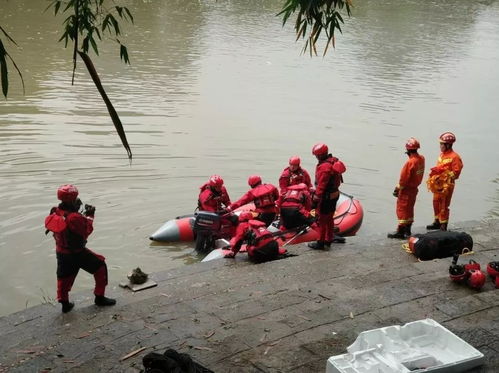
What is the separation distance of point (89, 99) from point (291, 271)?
37.0ft

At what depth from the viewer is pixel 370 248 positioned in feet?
25.6

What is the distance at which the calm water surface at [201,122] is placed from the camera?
10.2m

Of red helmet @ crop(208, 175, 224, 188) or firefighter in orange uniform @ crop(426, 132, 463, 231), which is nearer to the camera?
firefighter in orange uniform @ crop(426, 132, 463, 231)

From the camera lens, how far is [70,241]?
5.69 meters

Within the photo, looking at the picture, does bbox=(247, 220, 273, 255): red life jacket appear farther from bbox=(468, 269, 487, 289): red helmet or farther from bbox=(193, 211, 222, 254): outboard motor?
bbox=(468, 269, 487, 289): red helmet

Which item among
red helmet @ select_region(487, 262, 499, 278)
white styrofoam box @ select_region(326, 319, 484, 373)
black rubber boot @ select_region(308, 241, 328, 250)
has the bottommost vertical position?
black rubber boot @ select_region(308, 241, 328, 250)

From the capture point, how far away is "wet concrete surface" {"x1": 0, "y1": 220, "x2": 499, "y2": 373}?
507cm

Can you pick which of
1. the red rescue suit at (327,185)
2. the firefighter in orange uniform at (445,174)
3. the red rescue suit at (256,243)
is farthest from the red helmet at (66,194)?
the firefighter in orange uniform at (445,174)

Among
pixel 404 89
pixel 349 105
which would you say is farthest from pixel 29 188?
pixel 404 89

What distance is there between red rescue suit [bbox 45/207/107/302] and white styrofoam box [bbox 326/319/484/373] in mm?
2579

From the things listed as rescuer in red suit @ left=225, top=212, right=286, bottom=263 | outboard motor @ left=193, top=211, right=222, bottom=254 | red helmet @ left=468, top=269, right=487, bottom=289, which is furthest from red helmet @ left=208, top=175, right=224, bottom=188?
red helmet @ left=468, top=269, right=487, bottom=289

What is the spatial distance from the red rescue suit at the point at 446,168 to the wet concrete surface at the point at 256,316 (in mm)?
971

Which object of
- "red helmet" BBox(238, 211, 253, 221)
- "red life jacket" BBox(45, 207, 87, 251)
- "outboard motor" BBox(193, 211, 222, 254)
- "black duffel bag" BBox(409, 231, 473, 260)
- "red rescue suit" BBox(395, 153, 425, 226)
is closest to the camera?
"red life jacket" BBox(45, 207, 87, 251)

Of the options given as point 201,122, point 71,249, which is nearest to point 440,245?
point 71,249
